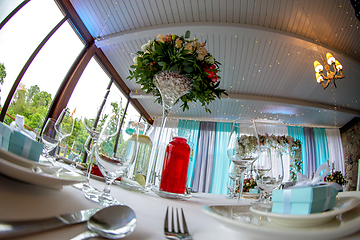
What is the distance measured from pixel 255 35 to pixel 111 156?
4697 mm

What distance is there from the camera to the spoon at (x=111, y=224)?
0.27 m

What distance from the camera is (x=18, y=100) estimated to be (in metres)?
3.44

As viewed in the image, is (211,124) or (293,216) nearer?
(293,216)

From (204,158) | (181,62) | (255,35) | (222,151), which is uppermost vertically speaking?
(255,35)

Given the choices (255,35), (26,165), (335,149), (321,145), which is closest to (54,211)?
(26,165)

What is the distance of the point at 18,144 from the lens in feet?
1.60

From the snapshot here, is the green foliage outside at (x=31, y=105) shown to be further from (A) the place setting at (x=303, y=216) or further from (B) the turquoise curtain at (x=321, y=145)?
(B) the turquoise curtain at (x=321, y=145)

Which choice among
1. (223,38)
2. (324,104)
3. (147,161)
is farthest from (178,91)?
(324,104)

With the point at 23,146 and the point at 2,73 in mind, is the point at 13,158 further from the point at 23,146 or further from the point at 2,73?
the point at 2,73

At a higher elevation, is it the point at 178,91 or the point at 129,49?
the point at 129,49

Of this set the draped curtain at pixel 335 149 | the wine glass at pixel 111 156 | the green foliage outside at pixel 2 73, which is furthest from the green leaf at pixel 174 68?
the draped curtain at pixel 335 149

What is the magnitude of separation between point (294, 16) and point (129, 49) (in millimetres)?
3922

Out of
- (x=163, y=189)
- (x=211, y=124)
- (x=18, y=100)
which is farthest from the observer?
(x=211, y=124)

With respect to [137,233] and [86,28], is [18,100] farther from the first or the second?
[137,233]
